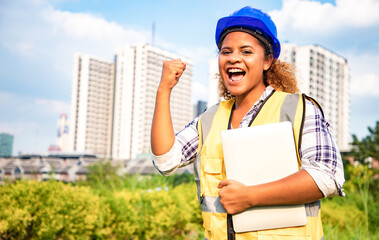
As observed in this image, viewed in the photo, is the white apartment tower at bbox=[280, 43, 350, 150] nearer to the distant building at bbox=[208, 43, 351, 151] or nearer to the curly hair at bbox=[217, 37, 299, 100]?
the distant building at bbox=[208, 43, 351, 151]

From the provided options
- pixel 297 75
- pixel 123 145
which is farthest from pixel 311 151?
pixel 123 145

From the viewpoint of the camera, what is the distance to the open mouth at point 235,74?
4.90ft

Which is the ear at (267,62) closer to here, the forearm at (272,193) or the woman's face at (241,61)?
the woman's face at (241,61)

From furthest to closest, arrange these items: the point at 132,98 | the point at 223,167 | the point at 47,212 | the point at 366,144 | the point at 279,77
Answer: the point at 132,98 → the point at 366,144 → the point at 47,212 → the point at 279,77 → the point at 223,167

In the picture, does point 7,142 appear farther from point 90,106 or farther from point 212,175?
point 212,175

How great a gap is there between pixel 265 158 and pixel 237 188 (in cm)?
14

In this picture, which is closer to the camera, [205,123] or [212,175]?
[212,175]

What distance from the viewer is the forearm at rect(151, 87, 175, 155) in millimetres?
1469

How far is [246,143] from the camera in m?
1.31

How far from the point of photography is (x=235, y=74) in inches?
60.1

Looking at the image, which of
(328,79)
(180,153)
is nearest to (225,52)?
(180,153)

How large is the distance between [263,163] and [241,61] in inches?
16.9

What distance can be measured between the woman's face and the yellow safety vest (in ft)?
0.37

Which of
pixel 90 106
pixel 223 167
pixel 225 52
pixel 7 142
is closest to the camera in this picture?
pixel 223 167
